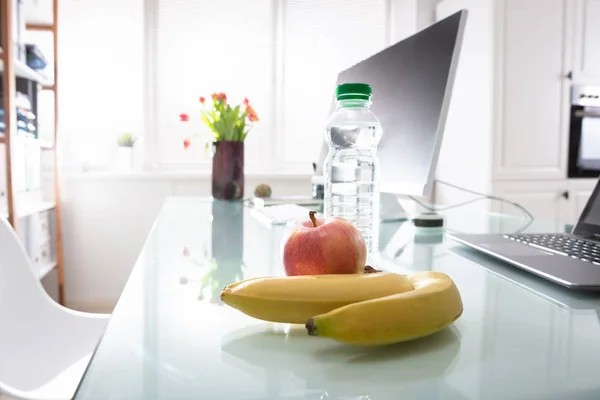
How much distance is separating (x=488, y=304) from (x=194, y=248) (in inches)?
19.8

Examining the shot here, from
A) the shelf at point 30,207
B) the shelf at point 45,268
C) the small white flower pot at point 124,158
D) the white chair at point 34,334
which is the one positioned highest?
the small white flower pot at point 124,158

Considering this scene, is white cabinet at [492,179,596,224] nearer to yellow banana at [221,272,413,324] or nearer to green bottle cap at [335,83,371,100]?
green bottle cap at [335,83,371,100]

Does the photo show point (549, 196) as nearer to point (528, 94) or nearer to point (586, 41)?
point (528, 94)

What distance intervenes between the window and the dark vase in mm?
1309

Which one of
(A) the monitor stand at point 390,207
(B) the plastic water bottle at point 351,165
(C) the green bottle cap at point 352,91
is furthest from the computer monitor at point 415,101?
(C) the green bottle cap at point 352,91

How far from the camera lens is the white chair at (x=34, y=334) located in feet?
3.02

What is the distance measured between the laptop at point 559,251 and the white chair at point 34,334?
2.21 feet

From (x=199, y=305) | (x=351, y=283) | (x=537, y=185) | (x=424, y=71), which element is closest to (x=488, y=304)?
(x=351, y=283)

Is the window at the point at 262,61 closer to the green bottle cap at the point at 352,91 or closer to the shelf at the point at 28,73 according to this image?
the shelf at the point at 28,73

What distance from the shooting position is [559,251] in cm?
74

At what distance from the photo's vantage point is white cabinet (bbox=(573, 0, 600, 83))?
2.82m

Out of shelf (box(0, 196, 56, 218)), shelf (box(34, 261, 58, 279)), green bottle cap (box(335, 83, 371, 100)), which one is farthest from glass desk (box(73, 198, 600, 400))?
shelf (box(34, 261, 58, 279))

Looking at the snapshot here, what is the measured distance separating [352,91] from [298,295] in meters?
0.33

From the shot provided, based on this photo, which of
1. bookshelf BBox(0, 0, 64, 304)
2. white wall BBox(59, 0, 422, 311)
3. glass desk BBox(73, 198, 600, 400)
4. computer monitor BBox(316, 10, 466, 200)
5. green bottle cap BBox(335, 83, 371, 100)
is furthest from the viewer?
white wall BBox(59, 0, 422, 311)
